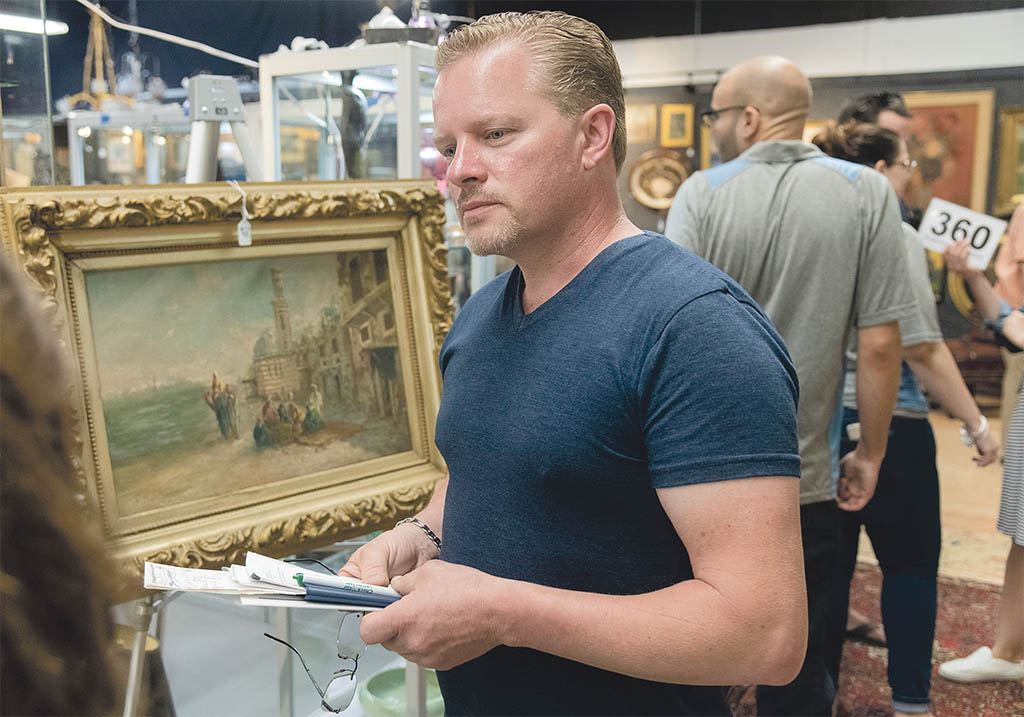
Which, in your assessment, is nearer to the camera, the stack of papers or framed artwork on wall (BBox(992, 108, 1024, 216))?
the stack of papers

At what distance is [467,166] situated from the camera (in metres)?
1.18

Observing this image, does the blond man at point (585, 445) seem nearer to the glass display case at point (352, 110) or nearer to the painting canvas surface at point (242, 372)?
the painting canvas surface at point (242, 372)

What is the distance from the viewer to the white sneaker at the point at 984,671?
128 inches

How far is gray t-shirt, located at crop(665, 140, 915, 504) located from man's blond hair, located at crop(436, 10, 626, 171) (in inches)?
46.0

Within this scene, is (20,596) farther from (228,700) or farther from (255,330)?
(228,700)

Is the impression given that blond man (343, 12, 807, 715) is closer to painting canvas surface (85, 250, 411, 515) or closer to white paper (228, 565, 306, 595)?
white paper (228, 565, 306, 595)

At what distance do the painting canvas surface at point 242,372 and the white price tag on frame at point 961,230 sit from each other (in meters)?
2.20

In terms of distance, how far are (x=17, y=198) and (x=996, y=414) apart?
25.2 ft

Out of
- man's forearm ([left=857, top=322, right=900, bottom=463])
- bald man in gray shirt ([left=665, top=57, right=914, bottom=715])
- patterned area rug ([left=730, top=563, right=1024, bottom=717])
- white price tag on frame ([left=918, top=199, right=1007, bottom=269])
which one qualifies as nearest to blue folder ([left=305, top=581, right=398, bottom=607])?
bald man in gray shirt ([left=665, top=57, right=914, bottom=715])

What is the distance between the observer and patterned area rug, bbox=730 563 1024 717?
3.08 metres

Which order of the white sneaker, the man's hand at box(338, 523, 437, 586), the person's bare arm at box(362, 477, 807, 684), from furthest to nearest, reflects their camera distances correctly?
the white sneaker
the man's hand at box(338, 523, 437, 586)
the person's bare arm at box(362, 477, 807, 684)

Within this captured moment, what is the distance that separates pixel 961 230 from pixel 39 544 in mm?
3341

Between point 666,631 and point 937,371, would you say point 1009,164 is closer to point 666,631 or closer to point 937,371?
point 937,371

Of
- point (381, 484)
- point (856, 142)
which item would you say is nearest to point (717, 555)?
point (381, 484)
